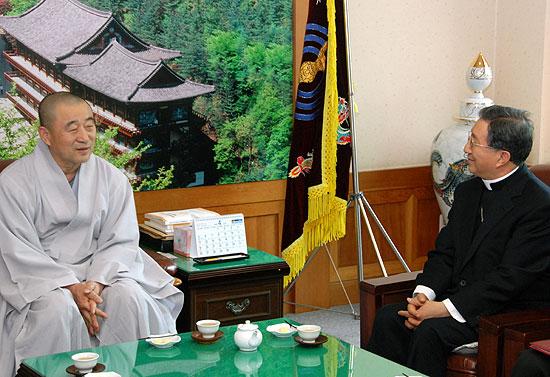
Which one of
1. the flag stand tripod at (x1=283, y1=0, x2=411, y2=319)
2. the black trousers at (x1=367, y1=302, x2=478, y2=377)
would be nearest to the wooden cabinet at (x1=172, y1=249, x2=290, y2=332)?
the black trousers at (x1=367, y1=302, x2=478, y2=377)

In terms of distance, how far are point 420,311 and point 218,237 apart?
102cm

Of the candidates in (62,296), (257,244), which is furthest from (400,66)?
(62,296)

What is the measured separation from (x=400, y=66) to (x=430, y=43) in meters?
0.24

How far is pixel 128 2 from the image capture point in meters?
4.69

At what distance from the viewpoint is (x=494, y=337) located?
3.30m

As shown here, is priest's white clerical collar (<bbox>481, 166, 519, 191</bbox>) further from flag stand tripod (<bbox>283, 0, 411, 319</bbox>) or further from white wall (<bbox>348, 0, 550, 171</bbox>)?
white wall (<bbox>348, 0, 550, 171</bbox>)

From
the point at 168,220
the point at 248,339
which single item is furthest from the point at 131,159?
the point at 248,339

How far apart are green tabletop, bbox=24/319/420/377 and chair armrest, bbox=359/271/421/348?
48cm

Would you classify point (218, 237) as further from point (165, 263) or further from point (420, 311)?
point (420, 311)

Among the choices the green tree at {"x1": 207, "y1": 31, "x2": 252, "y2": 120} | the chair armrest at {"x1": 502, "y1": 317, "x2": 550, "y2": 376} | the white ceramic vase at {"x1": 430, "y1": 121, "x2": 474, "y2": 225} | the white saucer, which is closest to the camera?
the chair armrest at {"x1": 502, "y1": 317, "x2": 550, "y2": 376}

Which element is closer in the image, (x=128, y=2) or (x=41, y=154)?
(x=41, y=154)

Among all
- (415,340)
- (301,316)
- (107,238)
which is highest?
(107,238)

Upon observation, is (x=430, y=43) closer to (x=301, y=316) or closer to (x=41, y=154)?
(x=301, y=316)

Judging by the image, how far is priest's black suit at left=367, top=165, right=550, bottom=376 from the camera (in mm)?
3559
